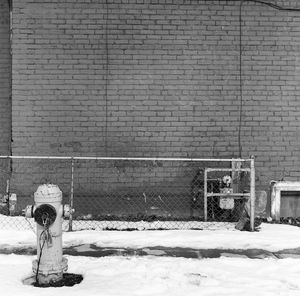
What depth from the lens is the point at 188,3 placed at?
7.47m

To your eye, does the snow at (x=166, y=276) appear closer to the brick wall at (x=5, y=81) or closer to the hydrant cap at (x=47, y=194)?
the hydrant cap at (x=47, y=194)

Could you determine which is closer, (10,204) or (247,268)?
(247,268)

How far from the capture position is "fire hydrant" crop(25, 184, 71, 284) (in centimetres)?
444

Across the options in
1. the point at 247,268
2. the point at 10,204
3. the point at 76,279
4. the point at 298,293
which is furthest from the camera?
the point at 10,204

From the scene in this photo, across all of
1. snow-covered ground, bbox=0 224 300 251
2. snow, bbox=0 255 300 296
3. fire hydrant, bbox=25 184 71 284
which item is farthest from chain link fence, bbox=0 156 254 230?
fire hydrant, bbox=25 184 71 284

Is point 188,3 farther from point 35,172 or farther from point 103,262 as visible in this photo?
point 103,262

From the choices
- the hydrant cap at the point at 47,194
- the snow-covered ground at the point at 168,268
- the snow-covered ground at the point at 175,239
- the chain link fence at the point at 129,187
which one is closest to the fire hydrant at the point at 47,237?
the hydrant cap at the point at 47,194

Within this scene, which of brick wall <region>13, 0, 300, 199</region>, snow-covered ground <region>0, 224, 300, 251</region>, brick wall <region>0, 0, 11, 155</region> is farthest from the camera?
brick wall <region>0, 0, 11, 155</region>

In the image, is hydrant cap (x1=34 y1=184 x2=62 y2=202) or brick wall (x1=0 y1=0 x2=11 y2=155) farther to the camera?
brick wall (x1=0 y1=0 x2=11 y2=155)

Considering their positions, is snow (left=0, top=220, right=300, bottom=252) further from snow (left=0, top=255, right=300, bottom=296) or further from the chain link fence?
the chain link fence

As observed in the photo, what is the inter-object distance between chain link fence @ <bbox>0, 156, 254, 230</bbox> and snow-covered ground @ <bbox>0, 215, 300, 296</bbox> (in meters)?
1.01

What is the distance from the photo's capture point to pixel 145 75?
24.6 feet

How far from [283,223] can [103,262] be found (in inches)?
145

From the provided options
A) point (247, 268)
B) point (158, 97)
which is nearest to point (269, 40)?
point (158, 97)
